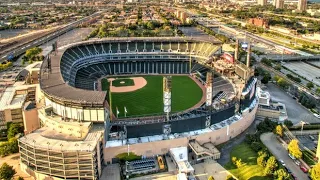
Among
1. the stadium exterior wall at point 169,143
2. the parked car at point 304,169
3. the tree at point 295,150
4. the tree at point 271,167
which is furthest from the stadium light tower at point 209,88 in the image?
the parked car at point 304,169

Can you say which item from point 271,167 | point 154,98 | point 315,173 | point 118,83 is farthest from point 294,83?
point 271,167

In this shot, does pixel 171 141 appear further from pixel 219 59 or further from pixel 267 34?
pixel 267 34

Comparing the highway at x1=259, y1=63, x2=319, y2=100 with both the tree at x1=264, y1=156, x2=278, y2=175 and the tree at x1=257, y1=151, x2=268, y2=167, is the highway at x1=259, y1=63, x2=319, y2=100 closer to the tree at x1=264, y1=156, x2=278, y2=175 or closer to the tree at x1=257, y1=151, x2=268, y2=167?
the tree at x1=257, y1=151, x2=268, y2=167

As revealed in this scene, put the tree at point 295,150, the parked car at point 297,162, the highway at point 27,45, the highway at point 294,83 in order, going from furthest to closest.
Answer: the highway at point 27,45 → the highway at point 294,83 → the tree at point 295,150 → the parked car at point 297,162

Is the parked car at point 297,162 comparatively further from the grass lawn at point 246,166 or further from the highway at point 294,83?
the highway at point 294,83

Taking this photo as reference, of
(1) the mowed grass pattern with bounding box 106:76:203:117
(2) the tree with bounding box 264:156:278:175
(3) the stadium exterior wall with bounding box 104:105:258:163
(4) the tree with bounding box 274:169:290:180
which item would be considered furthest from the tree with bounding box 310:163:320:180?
(1) the mowed grass pattern with bounding box 106:76:203:117

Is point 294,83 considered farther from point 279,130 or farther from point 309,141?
point 279,130

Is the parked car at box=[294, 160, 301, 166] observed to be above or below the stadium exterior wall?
below
